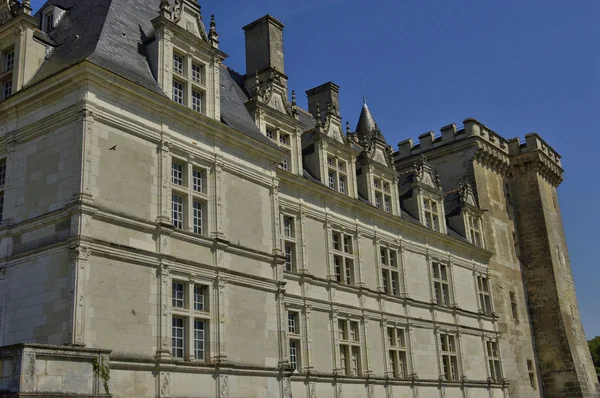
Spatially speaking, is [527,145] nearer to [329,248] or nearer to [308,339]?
[329,248]

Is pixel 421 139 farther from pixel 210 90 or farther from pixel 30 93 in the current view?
pixel 30 93

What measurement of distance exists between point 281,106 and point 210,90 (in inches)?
203

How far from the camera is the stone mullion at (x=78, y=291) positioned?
13875 millimetres

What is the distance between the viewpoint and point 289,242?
2258cm

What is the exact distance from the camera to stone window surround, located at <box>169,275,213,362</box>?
642 inches

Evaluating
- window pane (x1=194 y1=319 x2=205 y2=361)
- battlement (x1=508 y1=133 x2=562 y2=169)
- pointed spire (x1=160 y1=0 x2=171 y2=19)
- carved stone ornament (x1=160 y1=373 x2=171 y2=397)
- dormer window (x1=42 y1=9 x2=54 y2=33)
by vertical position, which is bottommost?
carved stone ornament (x1=160 y1=373 x2=171 y2=397)

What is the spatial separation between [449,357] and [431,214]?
246 inches

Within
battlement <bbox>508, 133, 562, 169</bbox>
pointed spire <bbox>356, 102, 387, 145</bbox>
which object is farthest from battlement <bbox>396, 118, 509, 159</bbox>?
pointed spire <bbox>356, 102, 387, 145</bbox>

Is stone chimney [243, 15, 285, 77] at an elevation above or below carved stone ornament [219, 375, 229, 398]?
above

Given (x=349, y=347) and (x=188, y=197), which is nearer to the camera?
(x=188, y=197)

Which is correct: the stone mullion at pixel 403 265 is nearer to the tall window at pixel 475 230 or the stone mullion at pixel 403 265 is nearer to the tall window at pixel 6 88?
the tall window at pixel 475 230

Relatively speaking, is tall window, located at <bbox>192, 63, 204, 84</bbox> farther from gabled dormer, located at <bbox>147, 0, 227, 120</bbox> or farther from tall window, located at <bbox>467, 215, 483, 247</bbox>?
tall window, located at <bbox>467, 215, 483, 247</bbox>

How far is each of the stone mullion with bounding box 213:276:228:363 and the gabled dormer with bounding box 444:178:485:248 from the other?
18540 mm

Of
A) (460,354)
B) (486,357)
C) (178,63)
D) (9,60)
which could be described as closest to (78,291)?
(9,60)
